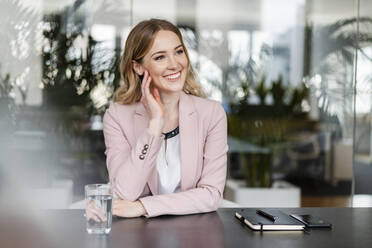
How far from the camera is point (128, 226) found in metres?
1.52

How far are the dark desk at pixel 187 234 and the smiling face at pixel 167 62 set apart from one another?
71 centimetres

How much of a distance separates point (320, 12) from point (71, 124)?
2.32 meters

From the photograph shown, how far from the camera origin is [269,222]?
1.52 m

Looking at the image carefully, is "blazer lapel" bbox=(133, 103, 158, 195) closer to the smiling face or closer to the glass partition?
the smiling face

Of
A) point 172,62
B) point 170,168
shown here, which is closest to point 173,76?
point 172,62

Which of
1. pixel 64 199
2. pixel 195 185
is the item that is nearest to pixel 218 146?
pixel 195 185

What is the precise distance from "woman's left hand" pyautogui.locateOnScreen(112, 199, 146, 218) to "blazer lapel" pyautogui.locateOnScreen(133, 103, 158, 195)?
470mm

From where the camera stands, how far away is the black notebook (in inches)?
58.6

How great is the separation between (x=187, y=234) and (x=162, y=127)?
689 mm

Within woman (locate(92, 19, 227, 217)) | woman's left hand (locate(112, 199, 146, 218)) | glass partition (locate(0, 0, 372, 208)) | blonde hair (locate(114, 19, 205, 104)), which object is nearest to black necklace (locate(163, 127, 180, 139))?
woman (locate(92, 19, 227, 217))

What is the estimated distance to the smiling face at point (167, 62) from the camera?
7.23ft

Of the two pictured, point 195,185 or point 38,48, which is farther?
point 38,48

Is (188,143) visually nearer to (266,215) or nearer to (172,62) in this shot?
(172,62)

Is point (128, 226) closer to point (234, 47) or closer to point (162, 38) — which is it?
point (162, 38)
